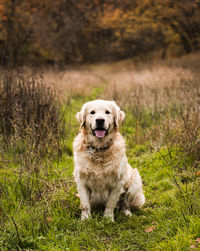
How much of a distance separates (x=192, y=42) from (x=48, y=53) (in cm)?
1288

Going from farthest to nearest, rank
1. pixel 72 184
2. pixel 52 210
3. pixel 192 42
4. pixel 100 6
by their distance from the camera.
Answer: pixel 100 6 → pixel 192 42 → pixel 72 184 → pixel 52 210

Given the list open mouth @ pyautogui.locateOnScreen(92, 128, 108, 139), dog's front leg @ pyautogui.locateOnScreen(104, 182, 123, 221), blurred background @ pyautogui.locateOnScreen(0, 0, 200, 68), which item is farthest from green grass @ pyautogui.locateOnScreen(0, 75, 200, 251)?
blurred background @ pyautogui.locateOnScreen(0, 0, 200, 68)

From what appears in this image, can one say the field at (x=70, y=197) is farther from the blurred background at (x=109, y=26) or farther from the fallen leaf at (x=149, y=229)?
the blurred background at (x=109, y=26)

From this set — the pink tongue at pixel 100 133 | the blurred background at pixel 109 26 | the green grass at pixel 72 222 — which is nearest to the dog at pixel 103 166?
the pink tongue at pixel 100 133

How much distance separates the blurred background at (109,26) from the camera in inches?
740

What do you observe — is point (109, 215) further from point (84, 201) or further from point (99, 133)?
→ point (99, 133)

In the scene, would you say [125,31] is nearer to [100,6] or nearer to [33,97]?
[100,6]

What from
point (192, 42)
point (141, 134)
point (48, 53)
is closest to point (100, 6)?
point (48, 53)

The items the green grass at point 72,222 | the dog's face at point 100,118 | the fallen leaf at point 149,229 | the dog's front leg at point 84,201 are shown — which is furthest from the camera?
the dog's face at point 100,118

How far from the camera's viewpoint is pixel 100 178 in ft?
9.70

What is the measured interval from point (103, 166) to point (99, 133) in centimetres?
38

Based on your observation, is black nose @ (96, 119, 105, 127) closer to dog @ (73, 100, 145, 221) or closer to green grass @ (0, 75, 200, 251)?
dog @ (73, 100, 145, 221)

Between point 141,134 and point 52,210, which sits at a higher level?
point 141,134

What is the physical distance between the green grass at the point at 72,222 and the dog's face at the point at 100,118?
→ 72cm
